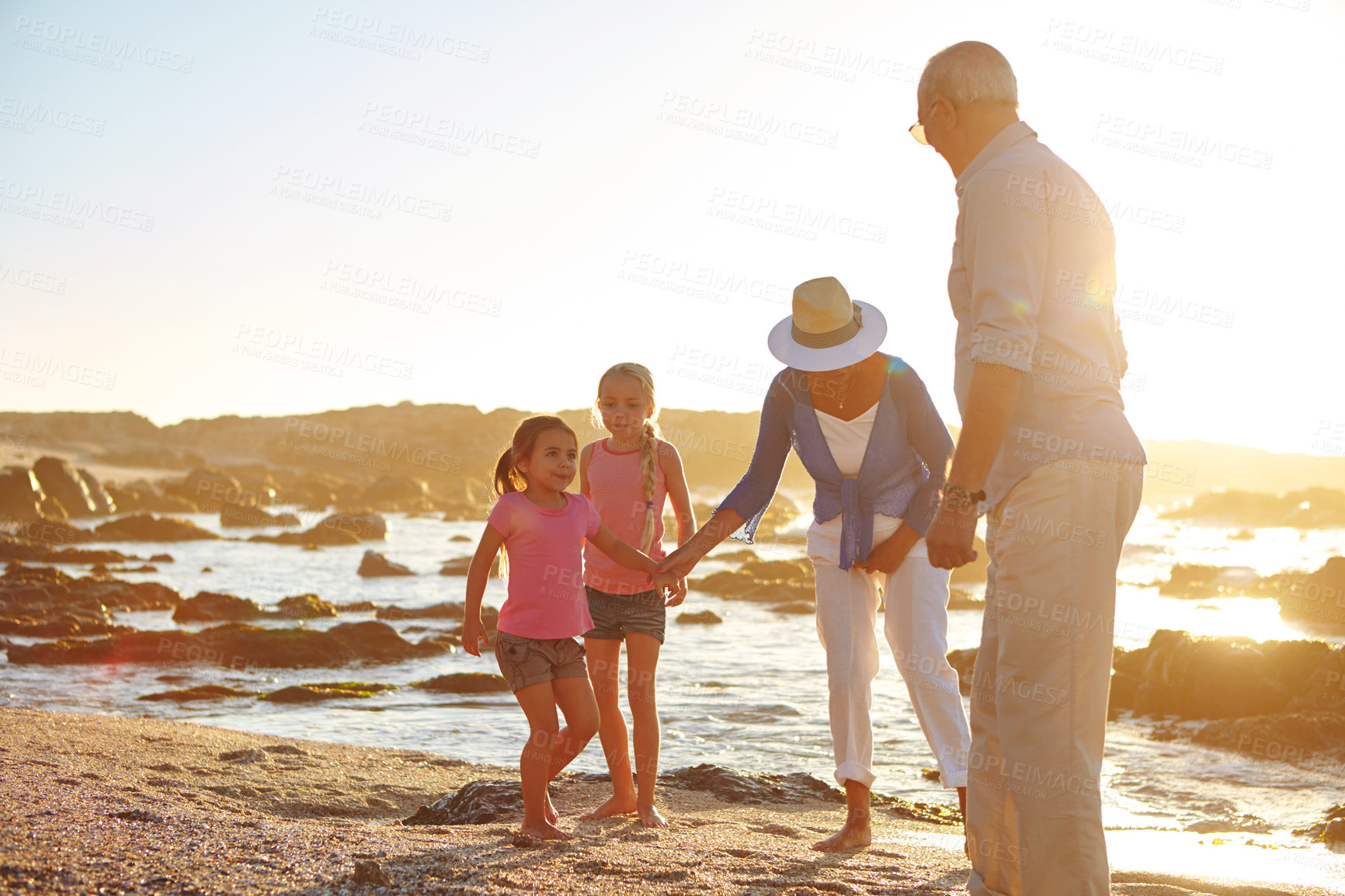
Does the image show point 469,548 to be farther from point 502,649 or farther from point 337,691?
point 502,649

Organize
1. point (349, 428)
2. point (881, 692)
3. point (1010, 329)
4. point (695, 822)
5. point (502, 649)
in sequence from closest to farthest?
point (1010, 329), point (502, 649), point (695, 822), point (881, 692), point (349, 428)

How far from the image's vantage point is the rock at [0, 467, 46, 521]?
33.6 m

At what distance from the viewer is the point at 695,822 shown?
16.4ft

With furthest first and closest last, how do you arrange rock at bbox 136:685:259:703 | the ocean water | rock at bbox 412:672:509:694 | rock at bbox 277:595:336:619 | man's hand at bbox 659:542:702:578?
rock at bbox 277:595:336:619
rock at bbox 412:672:509:694
rock at bbox 136:685:259:703
the ocean water
man's hand at bbox 659:542:702:578

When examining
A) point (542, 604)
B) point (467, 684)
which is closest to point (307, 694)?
point (467, 684)

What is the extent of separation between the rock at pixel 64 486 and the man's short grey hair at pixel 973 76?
43.1 metres

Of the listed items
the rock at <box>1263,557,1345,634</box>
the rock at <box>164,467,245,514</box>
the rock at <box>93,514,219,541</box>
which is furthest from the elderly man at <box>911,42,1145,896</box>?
the rock at <box>164,467,245,514</box>

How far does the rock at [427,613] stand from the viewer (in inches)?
674

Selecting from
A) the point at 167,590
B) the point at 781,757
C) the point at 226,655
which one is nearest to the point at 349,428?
the point at 167,590

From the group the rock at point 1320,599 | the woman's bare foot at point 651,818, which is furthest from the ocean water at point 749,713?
the woman's bare foot at point 651,818

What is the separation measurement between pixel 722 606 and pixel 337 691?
34.0ft

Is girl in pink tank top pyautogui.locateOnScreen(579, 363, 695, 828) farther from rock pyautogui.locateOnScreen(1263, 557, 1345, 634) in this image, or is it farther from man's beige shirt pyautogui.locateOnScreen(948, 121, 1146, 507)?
rock pyautogui.locateOnScreen(1263, 557, 1345, 634)

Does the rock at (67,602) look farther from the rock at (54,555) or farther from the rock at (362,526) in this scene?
the rock at (362,526)

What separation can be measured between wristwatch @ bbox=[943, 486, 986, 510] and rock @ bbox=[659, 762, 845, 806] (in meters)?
3.62
